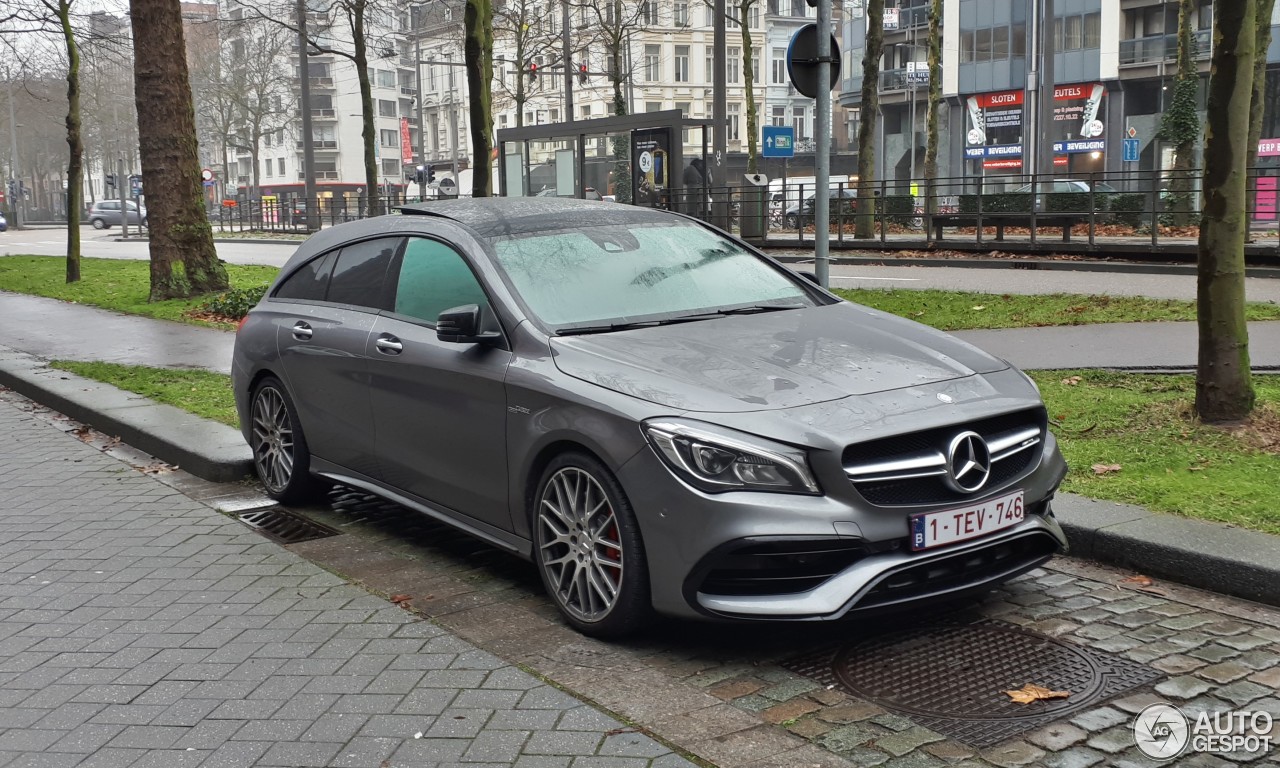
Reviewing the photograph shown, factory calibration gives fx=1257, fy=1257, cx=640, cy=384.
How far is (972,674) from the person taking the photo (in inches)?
159

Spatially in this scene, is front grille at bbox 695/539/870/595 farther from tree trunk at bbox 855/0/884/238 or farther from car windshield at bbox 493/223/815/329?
tree trunk at bbox 855/0/884/238

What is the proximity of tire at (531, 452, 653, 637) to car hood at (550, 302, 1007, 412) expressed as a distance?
0.35 metres

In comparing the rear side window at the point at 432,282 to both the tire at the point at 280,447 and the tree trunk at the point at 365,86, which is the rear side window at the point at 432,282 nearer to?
the tire at the point at 280,447

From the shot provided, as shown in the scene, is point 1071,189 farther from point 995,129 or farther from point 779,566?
point 995,129

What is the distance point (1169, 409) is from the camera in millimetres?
7230

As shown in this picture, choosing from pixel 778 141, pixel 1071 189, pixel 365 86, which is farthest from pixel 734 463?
pixel 365 86

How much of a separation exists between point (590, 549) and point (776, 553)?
0.78 meters

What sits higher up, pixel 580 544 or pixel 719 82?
pixel 719 82

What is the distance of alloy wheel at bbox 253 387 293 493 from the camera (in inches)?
260

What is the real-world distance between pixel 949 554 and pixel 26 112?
82.8 m

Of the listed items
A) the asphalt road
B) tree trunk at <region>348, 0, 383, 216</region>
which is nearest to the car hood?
the asphalt road

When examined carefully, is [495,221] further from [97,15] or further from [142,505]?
[97,15]

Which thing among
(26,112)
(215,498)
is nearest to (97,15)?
(215,498)

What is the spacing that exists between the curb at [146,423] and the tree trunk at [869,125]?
1807 centimetres
